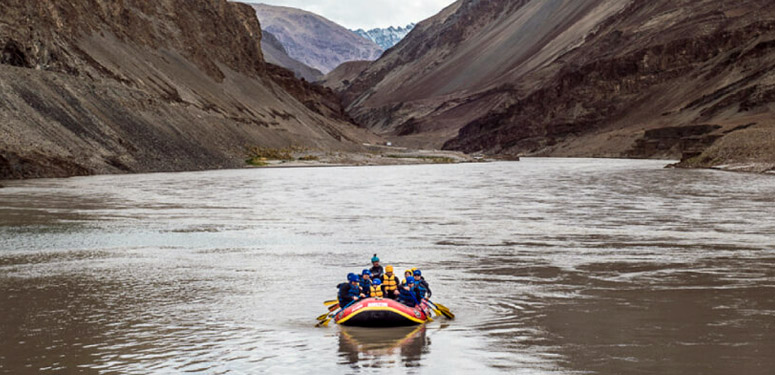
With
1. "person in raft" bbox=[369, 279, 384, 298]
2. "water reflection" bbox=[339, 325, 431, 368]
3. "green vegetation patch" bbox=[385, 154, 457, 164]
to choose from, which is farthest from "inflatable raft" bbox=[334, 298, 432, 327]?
"green vegetation patch" bbox=[385, 154, 457, 164]

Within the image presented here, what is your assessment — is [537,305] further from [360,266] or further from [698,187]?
A: [698,187]

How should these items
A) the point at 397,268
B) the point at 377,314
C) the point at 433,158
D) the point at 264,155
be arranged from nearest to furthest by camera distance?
the point at 377,314, the point at 397,268, the point at 264,155, the point at 433,158

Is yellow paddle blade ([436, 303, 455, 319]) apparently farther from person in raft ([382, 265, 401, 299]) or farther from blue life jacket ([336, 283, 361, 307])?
blue life jacket ([336, 283, 361, 307])

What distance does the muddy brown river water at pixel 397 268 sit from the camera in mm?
15977

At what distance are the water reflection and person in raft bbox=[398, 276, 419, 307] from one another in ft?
2.47

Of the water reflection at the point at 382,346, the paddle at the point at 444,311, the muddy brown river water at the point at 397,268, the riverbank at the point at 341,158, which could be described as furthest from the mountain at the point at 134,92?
the water reflection at the point at 382,346

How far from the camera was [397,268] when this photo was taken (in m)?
25.7

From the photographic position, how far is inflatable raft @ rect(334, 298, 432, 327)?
1841 cm

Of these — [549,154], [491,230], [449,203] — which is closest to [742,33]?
[549,154]

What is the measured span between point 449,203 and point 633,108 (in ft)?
472

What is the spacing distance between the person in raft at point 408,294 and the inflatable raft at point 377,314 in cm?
63

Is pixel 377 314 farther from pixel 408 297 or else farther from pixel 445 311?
pixel 445 311

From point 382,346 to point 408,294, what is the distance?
260cm

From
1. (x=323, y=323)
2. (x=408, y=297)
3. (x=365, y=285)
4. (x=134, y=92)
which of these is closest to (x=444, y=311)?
(x=408, y=297)
